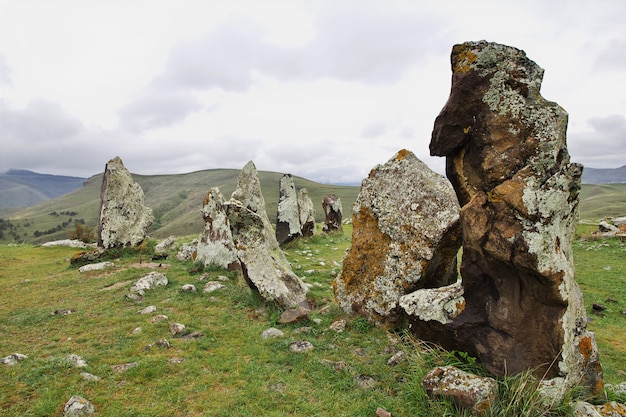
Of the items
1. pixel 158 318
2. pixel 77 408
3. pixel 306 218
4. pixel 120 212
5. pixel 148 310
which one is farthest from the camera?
pixel 306 218

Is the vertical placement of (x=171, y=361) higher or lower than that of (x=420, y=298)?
lower

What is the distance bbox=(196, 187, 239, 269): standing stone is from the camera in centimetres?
1574

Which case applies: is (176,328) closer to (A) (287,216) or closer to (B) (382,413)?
(B) (382,413)

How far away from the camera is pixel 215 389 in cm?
671

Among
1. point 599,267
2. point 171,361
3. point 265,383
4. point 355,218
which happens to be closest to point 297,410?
point 265,383

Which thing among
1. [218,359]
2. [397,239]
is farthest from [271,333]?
[397,239]

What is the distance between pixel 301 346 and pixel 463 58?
689 cm

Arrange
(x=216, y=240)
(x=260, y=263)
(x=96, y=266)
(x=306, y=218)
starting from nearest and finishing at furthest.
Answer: (x=260, y=263)
(x=216, y=240)
(x=96, y=266)
(x=306, y=218)

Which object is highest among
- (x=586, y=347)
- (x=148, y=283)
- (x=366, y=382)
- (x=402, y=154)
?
Result: (x=402, y=154)

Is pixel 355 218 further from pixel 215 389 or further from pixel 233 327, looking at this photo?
pixel 215 389

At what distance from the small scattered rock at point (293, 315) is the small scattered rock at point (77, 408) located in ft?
15.7

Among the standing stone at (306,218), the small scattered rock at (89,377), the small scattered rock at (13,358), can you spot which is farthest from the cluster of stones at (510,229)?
the standing stone at (306,218)

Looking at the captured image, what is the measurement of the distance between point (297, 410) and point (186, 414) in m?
1.82

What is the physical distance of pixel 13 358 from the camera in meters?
7.62
